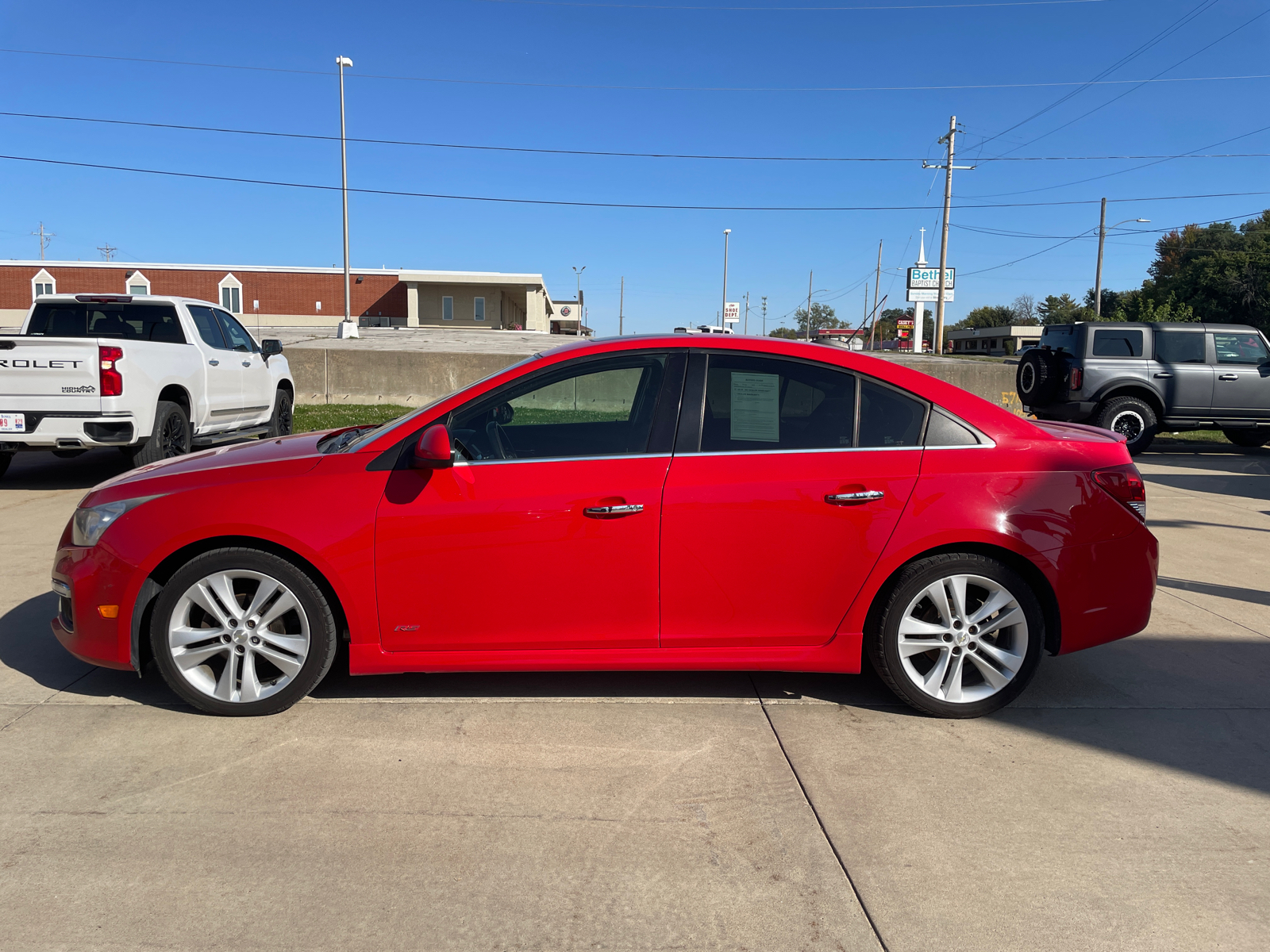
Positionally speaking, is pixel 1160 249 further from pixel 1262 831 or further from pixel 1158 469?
pixel 1262 831

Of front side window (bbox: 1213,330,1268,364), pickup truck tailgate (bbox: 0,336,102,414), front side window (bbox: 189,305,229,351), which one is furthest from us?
front side window (bbox: 1213,330,1268,364)

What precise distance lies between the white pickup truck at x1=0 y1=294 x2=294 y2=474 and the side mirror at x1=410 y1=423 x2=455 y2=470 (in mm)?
6027

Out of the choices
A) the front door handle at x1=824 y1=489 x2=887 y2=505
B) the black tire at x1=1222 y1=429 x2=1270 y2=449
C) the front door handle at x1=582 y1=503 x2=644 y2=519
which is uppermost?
the front door handle at x1=824 y1=489 x2=887 y2=505

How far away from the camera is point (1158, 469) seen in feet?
38.8

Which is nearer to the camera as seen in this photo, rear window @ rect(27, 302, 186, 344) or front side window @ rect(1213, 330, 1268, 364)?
rear window @ rect(27, 302, 186, 344)

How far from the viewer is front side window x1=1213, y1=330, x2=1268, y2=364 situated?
13281mm

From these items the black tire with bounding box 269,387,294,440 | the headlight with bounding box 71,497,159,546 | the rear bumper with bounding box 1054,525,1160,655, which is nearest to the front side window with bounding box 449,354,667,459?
the headlight with bounding box 71,497,159,546

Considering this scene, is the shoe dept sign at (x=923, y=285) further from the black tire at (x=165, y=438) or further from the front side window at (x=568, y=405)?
the front side window at (x=568, y=405)

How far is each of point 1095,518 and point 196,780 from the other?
373 cm

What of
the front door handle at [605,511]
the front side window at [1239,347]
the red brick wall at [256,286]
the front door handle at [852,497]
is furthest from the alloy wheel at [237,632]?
the red brick wall at [256,286]

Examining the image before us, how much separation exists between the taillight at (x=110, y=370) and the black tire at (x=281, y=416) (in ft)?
11.9

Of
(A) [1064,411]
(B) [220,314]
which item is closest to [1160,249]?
(A) [1064,411]

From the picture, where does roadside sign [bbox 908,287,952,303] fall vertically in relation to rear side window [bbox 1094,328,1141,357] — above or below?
above

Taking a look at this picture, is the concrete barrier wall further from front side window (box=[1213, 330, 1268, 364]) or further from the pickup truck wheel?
the pickup truck wheel
